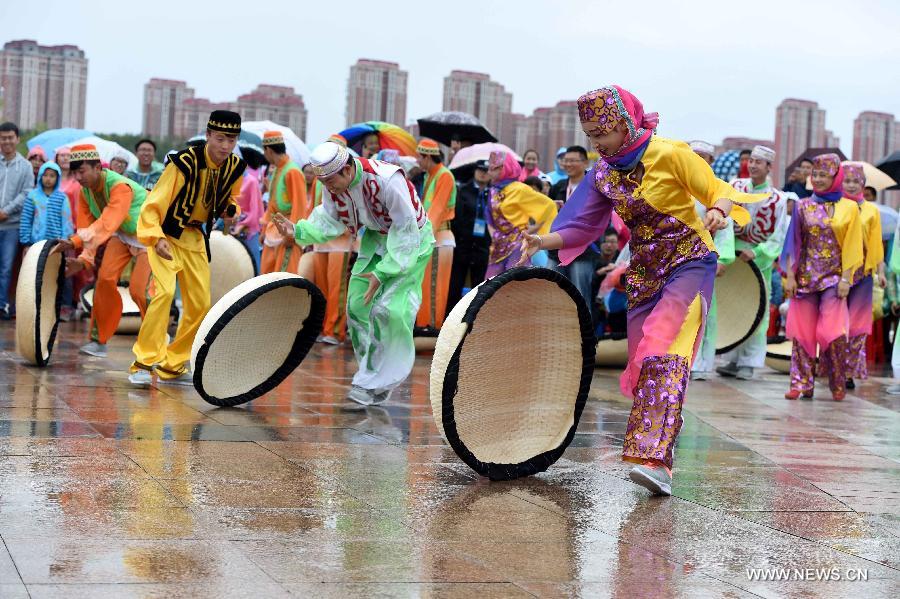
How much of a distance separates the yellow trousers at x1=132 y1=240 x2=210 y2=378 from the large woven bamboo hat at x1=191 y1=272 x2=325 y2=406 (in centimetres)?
116

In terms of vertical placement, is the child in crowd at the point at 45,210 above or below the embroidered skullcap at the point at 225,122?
below

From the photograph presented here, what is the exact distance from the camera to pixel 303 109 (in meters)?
42.8

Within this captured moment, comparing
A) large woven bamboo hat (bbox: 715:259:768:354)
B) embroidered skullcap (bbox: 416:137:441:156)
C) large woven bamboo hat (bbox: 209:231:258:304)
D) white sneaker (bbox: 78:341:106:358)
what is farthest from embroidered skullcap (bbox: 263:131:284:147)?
large woven bamboo hat (bbox: 715:259:768:354)

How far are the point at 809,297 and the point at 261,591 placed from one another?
7.68 meters

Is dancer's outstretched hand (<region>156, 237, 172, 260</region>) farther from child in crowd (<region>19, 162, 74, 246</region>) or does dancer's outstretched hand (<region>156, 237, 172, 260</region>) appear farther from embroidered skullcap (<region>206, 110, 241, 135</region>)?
child in crowd (<region>19, 162, 74, 246</region>)

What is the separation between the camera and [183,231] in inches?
349

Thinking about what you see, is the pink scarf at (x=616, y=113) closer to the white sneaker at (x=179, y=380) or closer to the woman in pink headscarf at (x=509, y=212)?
the white sneaker at (x=179, y=380)

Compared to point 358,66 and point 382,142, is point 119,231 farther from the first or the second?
point 358,66

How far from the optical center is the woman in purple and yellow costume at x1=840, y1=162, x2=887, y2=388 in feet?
34.8

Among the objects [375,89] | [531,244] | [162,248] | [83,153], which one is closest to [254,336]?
[162,248]

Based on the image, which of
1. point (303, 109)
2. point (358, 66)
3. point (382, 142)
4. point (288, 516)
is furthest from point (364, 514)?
point (303, 109)

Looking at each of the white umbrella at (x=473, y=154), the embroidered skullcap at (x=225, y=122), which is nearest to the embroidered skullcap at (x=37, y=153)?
the white umbrella at (x=473, y=154)

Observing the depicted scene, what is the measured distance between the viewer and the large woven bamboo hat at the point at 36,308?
359 inches

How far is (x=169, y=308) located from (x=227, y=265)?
420cm
